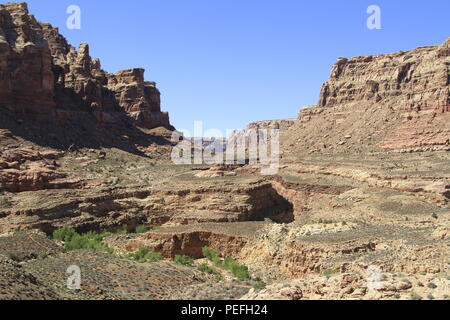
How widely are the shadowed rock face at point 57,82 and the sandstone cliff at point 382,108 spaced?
1043 inches

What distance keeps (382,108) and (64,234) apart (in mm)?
63390

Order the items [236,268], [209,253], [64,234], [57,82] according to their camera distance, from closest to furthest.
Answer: [236,268], [209,253], [64,234], [57,82]

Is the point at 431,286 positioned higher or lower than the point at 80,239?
higher

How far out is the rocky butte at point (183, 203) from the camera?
19250mm

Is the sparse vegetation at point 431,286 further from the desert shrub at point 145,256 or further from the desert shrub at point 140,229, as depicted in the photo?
the desert shrub at point 140,229

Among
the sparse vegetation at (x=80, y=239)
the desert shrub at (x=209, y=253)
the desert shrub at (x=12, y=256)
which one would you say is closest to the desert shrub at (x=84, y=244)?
the sparse vegetation at (x=80, y=239)

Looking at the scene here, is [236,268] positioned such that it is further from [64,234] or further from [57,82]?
[57,82]

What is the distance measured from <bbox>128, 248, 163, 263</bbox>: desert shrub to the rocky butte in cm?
13

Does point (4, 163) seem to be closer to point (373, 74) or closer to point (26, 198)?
point (26, 198)

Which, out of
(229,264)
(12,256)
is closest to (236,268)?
(229,264)

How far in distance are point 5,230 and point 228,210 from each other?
14889mm

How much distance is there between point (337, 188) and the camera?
44.5m

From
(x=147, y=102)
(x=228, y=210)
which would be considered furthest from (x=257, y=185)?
(x=147, y=102)

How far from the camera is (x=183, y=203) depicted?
3822cm
